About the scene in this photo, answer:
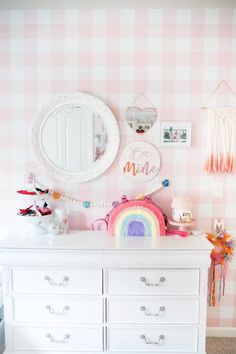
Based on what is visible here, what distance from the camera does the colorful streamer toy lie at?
240 centimetres

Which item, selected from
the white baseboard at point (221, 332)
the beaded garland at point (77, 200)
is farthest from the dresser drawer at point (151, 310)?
the beaded garland at point (77, 200)

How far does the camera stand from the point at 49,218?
7.61 feet

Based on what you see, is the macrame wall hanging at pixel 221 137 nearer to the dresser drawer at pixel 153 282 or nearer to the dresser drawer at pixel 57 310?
the dresser drawer at pixel 153 282

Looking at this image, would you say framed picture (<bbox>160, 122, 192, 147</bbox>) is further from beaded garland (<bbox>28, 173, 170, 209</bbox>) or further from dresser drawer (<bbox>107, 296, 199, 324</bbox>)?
dresser drawer (<bbox>107, 296, 199, 324</bbox>)

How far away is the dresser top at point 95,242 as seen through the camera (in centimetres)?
205

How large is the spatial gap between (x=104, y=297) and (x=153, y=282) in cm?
31

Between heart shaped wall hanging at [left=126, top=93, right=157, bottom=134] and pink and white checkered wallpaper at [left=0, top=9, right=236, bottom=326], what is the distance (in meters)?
0.04

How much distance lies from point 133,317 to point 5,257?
0.86 metres

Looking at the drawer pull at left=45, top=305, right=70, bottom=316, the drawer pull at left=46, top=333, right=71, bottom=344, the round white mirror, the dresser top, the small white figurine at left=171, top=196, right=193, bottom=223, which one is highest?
the round white mirror

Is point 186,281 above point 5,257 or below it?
below

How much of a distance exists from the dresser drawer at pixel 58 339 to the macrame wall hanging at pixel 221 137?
1330 mm

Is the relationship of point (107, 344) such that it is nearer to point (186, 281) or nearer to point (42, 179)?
point (186, 281)

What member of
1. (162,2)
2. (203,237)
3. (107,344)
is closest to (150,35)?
(162,2)

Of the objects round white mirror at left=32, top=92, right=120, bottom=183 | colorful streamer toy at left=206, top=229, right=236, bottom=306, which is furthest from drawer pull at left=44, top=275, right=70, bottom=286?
colorful streamer toy at left=206, top=229, right=236, bottom=306
